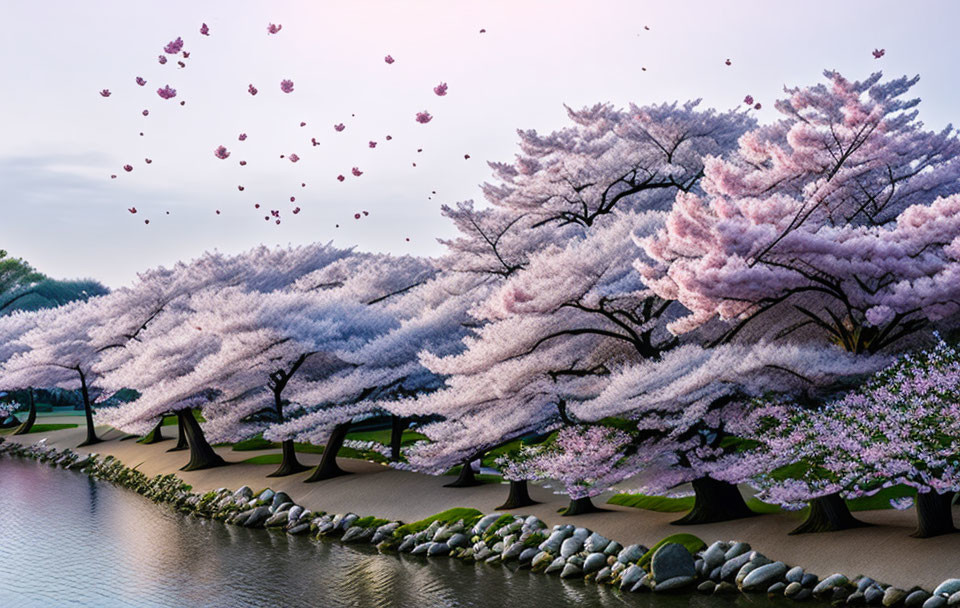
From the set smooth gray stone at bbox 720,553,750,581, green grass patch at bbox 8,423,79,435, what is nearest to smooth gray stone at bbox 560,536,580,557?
smooth gray stone at bbox 720,553,750,581

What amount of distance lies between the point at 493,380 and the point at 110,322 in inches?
993

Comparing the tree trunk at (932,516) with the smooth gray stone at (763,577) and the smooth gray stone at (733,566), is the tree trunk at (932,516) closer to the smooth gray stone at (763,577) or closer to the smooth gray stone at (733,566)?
the smooth gray stone at (763,577)

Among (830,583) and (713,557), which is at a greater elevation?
(713,557)

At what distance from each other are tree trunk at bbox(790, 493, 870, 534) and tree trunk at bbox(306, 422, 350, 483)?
44.4 ft

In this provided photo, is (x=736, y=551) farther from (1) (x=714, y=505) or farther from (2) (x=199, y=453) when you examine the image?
(2) (x=199, y=453)

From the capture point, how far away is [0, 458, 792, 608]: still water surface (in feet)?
50.9

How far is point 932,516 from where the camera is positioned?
14578 mm

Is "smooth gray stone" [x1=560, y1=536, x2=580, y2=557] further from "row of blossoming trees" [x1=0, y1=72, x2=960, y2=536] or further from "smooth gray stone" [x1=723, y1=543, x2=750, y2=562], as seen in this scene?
"smooth gray stone" [x1=723, y1=543, x2=750, y2=562]

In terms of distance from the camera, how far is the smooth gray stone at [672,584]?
1491 centimetres

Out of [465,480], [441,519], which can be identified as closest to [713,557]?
[441,519]

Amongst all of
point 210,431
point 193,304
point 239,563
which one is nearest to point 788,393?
point 239,563

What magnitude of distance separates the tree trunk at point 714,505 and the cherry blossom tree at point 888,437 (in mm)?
1913

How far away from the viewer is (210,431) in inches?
1094

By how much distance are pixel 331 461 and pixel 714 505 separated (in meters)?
11.8
